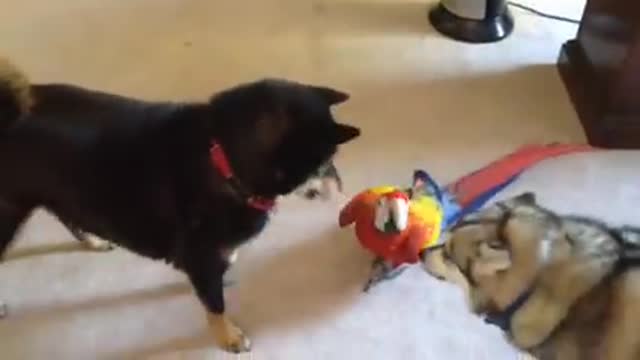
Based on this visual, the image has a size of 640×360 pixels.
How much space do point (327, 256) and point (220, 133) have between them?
0.50m

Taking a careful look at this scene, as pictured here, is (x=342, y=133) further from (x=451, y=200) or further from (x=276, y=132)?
(x=451, y=200)

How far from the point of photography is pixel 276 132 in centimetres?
143

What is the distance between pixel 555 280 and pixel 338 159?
768 mm

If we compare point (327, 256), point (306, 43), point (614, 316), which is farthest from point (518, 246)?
point (306, 43)

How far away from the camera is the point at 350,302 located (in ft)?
5.93

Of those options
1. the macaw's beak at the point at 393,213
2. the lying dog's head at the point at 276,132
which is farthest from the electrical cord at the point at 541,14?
the lying dog's head at the point at 276,132

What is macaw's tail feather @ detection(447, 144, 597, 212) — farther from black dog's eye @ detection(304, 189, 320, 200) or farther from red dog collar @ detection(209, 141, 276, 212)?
red dog collar @ detection(209, 141, 276, 212)

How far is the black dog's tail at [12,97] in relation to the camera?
149cm

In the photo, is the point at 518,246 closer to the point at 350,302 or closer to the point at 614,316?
the point at 614,316

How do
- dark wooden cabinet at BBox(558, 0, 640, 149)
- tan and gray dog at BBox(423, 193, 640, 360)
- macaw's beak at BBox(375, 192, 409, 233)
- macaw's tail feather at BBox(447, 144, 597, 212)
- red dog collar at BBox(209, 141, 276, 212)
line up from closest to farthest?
1. tan and gray dog at BBox(423, 193, 640, 360)
2. red dog collar at BBox(209, 141, 276, 212)
3. macaw's beak at BBox(375, 192, 409, 233)
4. macaw's tail feather at BBox(447, 144, 597, 212)
5. dark wooden cabinet at BBox(558, 0, 640, 149)

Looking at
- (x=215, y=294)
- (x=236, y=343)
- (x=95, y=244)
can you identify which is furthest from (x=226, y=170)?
(x=95, y=244)

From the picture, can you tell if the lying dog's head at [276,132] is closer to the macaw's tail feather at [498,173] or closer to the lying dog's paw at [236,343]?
the lying dog's paw at [236,343]

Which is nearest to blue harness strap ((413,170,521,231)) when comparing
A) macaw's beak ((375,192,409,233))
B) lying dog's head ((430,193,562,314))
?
macaw's beak ((375,192,409,233))

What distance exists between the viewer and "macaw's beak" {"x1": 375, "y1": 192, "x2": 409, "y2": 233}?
173cm
